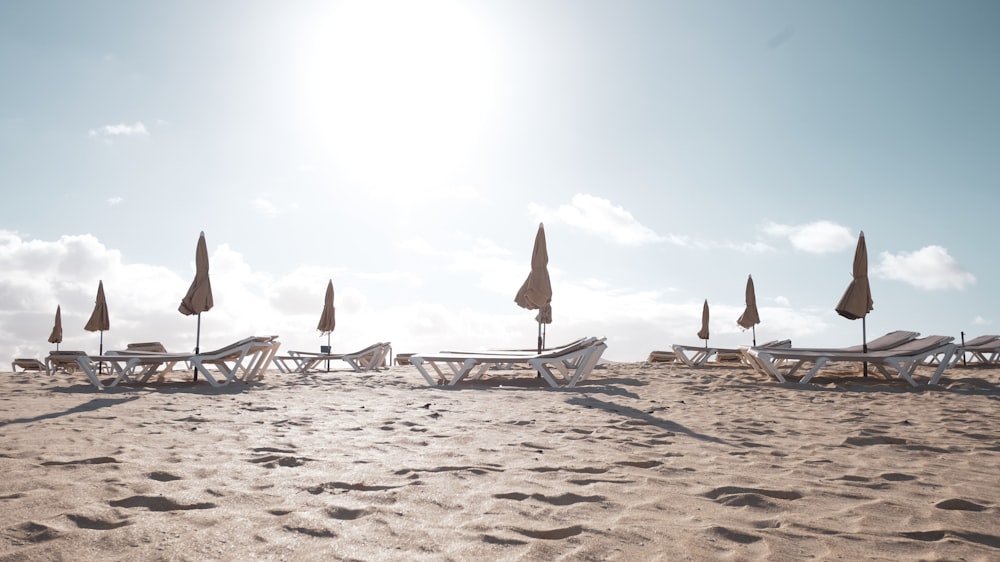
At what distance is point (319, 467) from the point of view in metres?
3.15

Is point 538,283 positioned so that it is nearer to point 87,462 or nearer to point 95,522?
point 87,462

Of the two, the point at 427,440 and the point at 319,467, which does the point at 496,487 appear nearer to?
the point at 319,467

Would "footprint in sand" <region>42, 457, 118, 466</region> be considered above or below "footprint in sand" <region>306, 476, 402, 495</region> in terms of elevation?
above

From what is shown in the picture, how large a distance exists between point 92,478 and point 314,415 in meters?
2.51

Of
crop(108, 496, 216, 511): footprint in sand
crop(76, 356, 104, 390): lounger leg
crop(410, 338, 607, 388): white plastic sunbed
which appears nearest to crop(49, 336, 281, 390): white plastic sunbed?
crop(76, 356, 104, 390): lounger leg

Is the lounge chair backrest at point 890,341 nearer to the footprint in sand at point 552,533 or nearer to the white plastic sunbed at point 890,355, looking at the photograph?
the white plastic sunbed at point 890,355

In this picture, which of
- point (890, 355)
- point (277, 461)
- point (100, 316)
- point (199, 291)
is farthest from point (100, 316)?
point (890, 355)

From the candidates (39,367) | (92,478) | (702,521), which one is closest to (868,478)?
(702,521)

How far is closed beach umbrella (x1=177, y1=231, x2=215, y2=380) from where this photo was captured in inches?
424

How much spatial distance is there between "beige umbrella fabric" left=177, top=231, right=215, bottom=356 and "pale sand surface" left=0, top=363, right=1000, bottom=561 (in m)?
5.25

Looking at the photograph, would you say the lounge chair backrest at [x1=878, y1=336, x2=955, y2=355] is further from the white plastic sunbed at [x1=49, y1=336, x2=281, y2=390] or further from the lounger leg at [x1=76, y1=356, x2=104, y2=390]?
the lounger leg at [x1=76, y1=356, x2=104, y2=390]

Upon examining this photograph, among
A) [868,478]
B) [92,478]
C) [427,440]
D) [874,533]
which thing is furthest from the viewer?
[427,440]

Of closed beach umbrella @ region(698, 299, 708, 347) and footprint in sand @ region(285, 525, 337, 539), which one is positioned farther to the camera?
closed beach umbrella @ region(698, 299, 708, 347)

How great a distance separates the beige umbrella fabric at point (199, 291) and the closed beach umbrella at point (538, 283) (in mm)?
5837
